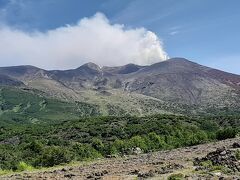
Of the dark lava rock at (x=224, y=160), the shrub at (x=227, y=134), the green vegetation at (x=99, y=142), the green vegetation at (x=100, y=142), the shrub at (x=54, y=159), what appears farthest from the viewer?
the shrub at (x=227, y=134)

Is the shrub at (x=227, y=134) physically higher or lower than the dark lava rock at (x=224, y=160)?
lower

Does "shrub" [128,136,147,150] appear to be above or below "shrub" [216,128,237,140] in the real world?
below

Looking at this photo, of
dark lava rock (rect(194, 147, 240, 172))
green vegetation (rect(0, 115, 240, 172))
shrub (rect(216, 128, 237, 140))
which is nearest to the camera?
dark lava rock (rect(194, 147, 240, 172))

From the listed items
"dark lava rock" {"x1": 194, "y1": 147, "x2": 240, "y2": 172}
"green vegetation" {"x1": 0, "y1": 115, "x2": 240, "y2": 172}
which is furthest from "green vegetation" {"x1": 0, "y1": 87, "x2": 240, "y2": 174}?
"dark lava rock" {"x1": 194, "y1": 147, "x2": 240, "y2": 172}

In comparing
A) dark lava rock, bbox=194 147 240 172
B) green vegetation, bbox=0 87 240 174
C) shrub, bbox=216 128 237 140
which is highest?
dark lava rock, bbox=194 147 240 172

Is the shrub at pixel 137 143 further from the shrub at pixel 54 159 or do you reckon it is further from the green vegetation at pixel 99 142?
the shrub at pixel 54 159

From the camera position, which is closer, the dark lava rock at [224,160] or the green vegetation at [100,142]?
the dark lava rock at [224,160]

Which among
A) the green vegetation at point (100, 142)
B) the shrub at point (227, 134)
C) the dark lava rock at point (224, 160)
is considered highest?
the dark lava rock at point (224, 160)

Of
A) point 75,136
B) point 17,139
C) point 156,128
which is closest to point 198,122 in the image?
point 156,128

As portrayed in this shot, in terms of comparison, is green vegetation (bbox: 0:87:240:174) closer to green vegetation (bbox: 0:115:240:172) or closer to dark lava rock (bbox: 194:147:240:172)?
green vegetation (bbox: 0:115:240:172)

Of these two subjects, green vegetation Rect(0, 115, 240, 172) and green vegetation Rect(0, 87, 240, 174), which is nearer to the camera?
green vegetation Rect(0, 87, 240, 174)

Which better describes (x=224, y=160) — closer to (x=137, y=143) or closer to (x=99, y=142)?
(x=137, y=143)

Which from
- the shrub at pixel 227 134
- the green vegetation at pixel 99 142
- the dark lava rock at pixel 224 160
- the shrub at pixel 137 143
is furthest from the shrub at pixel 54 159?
the shrub at pixel 137 143

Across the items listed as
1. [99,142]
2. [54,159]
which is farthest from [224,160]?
[99,142]
